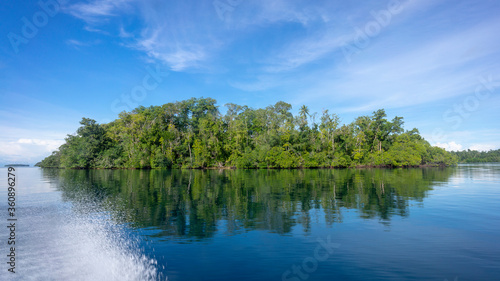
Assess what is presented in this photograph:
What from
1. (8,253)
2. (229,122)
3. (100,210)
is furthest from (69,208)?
(229,122)

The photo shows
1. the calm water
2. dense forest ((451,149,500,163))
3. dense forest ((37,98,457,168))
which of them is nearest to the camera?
the calm water

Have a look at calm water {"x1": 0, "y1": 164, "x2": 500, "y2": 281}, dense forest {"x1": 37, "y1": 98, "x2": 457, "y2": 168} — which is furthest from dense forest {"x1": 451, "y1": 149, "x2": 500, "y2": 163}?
calm water {"x1": 0, "y1": 164, "x2": 500, "y2": 281}

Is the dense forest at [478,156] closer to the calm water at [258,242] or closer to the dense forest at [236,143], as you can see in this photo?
the dense forest at [236,143]

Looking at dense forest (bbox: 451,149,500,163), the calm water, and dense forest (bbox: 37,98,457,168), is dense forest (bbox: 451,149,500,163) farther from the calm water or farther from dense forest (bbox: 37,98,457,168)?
the calm water

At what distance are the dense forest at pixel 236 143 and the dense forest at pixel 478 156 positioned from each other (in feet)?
351

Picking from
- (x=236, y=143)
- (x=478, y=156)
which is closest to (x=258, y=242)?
(x=236, y=143)

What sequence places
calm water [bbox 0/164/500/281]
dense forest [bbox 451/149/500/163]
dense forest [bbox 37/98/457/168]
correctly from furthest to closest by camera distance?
1. dense forest [bbox 451/149/500/163]
2. dense forest [bbox 37/98/457/168]
3. calm water [bbox 0/164/500/281]

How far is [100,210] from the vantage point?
17609 millimetres

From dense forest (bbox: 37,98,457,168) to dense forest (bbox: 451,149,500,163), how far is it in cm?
10689

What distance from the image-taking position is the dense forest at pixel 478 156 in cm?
16462

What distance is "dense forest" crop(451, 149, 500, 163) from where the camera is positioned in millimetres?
164625

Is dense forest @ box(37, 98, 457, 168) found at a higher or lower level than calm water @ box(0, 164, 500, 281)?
higher

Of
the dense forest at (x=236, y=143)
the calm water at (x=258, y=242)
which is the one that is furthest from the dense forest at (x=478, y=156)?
the calm water at (x=258, y=242)

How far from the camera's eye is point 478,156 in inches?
6727
